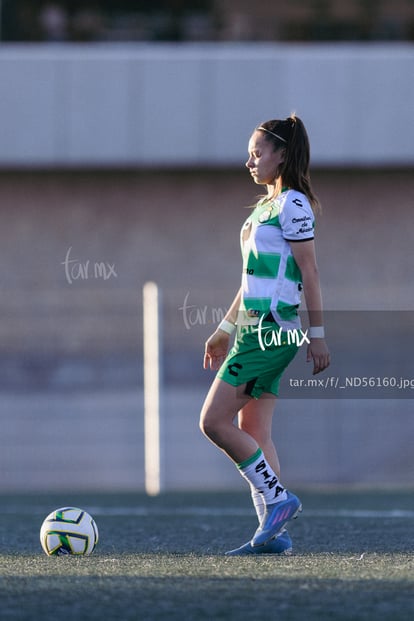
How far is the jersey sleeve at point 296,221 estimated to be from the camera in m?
4.57

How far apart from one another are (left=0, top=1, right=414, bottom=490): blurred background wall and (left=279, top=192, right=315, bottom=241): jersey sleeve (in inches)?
315

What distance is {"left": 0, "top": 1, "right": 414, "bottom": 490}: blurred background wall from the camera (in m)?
13.5

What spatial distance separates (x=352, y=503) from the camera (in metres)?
8.29

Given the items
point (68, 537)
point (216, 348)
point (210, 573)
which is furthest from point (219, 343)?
point (210, 573)

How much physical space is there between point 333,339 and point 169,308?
2.01 m

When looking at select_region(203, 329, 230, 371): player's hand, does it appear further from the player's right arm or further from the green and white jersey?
the green and white jersey

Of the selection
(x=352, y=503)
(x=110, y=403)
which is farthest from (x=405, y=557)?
(x=110, y=403)

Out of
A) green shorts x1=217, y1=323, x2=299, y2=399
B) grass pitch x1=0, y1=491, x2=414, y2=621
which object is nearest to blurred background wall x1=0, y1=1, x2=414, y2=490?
grass pitch x1=0, y1=491, x2=414, y2=621

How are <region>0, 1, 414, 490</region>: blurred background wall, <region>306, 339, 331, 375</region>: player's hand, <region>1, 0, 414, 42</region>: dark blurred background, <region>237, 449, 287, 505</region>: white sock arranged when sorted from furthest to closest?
1. <region>1, 0, 414, 42</region>: dark blurred background
2. <region>0, 1, 414, 490</region>: blurred background wall
3. <region>237, 449, 287, 505</region>: white sock
4. <region>306, 339, 331, 375</region>: player's hand

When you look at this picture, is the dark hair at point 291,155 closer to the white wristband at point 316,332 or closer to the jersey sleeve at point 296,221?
the jersey sleeve at point 296,221

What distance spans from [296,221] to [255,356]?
1.77ft

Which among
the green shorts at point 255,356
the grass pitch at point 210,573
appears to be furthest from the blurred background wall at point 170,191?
the green shorts at point 255,356

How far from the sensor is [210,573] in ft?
13.0

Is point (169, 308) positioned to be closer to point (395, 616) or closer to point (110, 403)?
point (110, 403)
